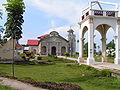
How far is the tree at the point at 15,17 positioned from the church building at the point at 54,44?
2030 cm

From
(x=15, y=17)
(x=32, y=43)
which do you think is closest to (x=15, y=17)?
(x=15, y=17)

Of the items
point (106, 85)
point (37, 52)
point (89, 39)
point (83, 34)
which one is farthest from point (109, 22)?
point (37, 52)

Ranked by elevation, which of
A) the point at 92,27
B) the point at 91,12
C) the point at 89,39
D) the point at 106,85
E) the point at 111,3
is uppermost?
the point at 111,3

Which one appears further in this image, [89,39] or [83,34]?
[83,34]

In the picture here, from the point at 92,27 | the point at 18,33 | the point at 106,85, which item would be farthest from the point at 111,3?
the point at 18,33

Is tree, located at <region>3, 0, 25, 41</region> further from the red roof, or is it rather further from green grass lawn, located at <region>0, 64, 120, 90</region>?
the red roof

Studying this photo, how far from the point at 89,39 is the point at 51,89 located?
10.7 m

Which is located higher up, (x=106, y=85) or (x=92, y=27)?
(x=92, y=27)

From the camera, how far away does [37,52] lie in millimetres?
56906

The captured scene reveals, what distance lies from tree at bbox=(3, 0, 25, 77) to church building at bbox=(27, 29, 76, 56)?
799 inches

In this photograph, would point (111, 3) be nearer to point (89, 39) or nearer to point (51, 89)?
point (89, 39)

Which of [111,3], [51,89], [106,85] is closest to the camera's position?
[51,89]

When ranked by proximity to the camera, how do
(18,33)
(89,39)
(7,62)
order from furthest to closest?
(18,33) → (7,62) → (89,39)

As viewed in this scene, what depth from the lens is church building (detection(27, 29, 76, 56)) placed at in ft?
176
